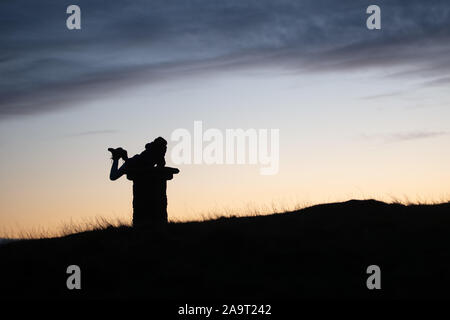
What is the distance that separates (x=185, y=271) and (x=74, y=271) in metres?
2.40

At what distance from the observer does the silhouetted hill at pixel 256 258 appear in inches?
416

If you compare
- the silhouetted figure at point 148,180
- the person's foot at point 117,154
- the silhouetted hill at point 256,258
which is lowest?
the silhouetted hill at point 256,258

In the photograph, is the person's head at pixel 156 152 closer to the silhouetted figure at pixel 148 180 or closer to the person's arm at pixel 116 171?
the silhouetted figure at pixel 148 180

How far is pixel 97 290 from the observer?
11.3m

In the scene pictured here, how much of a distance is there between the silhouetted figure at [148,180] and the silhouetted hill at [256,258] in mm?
1002

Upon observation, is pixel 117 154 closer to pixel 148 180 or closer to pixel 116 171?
pixel 116 171

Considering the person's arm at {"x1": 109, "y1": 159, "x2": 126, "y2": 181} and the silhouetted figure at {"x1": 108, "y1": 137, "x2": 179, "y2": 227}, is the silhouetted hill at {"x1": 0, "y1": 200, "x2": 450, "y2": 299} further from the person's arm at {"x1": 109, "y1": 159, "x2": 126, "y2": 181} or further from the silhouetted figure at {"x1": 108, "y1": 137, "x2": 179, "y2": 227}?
the person's arm at {"x1": 109, "y1": 159, "x2": 126, "y2": 181}

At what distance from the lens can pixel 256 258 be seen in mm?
12094

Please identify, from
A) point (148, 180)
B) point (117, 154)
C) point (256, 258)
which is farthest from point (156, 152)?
point (256, 258)

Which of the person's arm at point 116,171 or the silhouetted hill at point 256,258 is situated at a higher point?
the person's arm at point 116,171

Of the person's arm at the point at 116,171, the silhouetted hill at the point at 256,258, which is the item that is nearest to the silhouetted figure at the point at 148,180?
the person's arm at the point at 116,171

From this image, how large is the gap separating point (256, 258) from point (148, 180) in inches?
192
